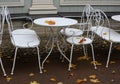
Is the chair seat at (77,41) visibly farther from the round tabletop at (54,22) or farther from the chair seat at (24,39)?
the chair seat at (24,39)

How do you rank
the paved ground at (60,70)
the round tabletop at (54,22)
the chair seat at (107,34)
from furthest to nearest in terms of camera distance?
the chair seat at (107,34) → the round tabletop at (54,22) → the paved ground at (60,70)

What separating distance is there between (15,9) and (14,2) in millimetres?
178

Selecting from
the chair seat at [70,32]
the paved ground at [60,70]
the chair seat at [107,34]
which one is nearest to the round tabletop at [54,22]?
the chair seat at [70,32]

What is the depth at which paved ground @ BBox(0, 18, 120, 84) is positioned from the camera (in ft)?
13.7

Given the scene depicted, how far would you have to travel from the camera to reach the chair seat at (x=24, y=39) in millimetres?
4238

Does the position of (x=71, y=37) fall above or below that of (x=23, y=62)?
above

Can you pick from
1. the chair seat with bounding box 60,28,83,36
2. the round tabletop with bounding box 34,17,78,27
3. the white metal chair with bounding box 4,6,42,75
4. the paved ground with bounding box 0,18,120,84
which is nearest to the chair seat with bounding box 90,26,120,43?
the chair seat with bounding box 60,28,83,36

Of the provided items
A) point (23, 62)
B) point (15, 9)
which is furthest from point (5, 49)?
point (15, 9)

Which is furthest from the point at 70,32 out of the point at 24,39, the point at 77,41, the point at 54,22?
the point at 24,39

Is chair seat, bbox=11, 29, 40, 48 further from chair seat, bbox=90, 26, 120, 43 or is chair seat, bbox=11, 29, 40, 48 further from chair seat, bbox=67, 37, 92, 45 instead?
chair seat, bbox=90, 26, 120, 43

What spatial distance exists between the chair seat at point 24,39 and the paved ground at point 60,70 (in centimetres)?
46

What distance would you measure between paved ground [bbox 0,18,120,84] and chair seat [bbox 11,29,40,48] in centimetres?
46

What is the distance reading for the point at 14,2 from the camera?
22.3ft

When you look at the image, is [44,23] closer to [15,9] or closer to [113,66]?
[113,66]
